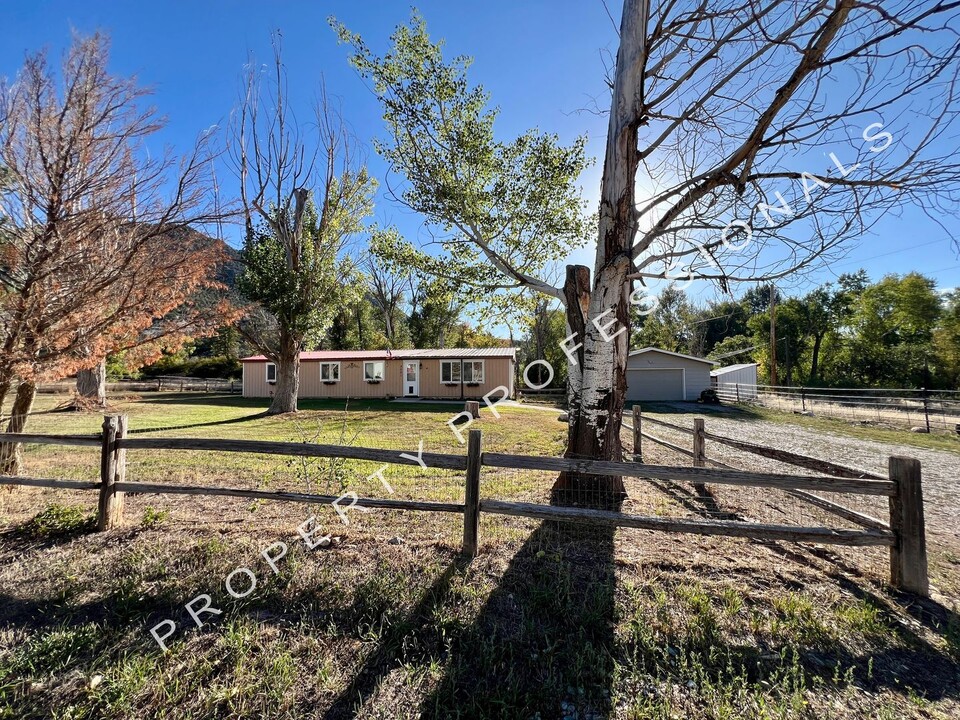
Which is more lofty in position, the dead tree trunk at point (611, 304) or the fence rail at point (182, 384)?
the dead tree trunk at point (611, 304)

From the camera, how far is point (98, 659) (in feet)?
7.87

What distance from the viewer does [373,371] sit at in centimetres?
2297

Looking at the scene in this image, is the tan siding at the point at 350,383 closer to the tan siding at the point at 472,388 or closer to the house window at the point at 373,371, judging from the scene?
the house window at the point at 373,371

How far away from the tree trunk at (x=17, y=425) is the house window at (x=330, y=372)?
18316 mm

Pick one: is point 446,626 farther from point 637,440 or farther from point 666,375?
point 666,375

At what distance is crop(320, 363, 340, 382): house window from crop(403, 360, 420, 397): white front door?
4098 millimetres

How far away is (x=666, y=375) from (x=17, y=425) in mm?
26447

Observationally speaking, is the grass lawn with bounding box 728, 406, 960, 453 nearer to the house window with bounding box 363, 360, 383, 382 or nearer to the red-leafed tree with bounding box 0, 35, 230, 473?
the red-leafed tree with bounding box 0, 35, 230, 473

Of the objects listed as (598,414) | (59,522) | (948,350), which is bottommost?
(59,522)

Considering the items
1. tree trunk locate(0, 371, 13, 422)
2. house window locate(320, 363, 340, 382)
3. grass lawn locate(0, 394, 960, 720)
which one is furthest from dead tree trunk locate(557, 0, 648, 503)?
house window locate(320, 363, 340, 382)

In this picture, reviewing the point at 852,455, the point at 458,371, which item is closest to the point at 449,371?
the point at 458,371

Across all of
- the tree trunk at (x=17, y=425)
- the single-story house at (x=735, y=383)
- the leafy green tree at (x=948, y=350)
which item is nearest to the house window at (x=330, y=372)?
the tree trunk at (x=17, y=425)

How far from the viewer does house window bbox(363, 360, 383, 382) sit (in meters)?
22.8

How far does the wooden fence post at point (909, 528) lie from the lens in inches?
118
